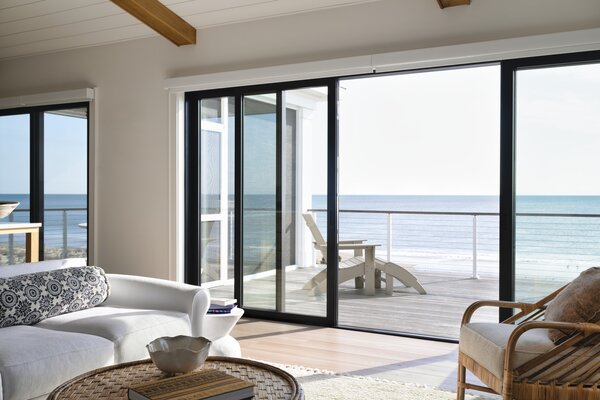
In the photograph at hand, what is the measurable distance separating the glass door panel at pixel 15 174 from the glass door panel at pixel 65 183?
300 mm

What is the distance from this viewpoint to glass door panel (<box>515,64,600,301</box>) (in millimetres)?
3807

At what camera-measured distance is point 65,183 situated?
6133 millimetres

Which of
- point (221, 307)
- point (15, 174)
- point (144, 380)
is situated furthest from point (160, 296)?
point (15, 174)

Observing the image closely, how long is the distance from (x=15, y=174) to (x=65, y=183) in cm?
77

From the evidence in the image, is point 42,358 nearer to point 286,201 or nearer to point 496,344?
point 496,344

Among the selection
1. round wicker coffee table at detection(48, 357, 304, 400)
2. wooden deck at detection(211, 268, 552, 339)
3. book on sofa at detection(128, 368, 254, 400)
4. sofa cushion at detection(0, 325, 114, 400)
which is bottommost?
wooden deck at detection(211, 268, 552, 339)

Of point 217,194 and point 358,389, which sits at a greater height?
Answer: point 217,194

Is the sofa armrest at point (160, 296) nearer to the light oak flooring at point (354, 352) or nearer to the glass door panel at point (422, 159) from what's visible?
the light oak flooring at point (354, 352)

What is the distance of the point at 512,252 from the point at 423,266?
5.05m

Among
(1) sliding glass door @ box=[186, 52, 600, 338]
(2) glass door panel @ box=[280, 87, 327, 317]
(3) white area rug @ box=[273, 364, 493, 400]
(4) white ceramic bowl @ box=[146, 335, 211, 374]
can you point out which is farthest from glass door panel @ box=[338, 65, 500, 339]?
(4) white ceramic bowl @ box=[146, 335, 211, 374]

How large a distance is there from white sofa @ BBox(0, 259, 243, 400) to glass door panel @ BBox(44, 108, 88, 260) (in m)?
2.59

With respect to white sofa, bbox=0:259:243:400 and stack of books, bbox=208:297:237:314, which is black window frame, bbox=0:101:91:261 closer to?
white sofa, bbox=0:259:243:400

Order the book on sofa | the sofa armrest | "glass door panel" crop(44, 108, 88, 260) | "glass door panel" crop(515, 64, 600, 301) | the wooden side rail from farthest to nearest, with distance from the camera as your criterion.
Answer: "glass door panel" crop(44, 108, 88, 260) → "glass door panel" crop(515, 64, 600, 301) → the sofa armrest → the wooden side rail → the book on sofa

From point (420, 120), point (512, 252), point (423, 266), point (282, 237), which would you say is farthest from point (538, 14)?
point (420, 120)
